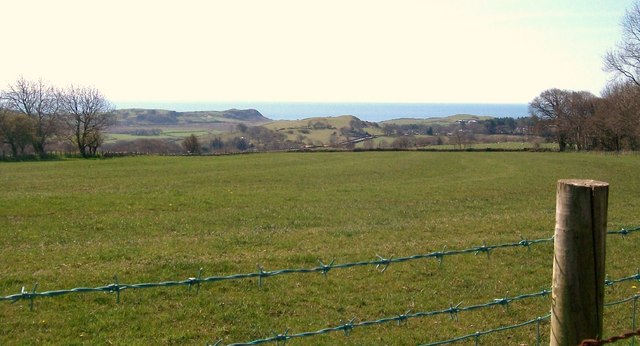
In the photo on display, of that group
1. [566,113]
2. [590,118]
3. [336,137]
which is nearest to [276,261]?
[590,118]

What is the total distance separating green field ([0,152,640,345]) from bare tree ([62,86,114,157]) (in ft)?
189

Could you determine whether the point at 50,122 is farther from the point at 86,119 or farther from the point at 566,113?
the point at 566,113

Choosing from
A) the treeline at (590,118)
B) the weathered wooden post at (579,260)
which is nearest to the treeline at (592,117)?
the treeline at (590,118)

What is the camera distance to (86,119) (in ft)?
265

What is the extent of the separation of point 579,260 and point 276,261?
9855 mm

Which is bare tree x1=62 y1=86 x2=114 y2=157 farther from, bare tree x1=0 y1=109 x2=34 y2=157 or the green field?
the green field

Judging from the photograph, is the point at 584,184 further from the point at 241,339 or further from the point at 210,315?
the point at 210,315

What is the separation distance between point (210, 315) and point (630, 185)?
104ft

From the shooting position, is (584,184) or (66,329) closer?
(584,184)

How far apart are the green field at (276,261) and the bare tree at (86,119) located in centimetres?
5766

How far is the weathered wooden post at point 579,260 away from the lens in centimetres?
352

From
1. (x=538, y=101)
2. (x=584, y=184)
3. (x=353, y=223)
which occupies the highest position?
(x=538, y=101)

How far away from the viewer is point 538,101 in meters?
101

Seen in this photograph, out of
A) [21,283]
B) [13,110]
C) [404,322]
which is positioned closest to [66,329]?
[21,283]
